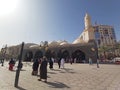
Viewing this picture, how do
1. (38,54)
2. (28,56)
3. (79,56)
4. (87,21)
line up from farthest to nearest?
(28,56) < (38,54) < (87,21) < (79,56)

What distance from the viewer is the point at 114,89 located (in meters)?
6.04

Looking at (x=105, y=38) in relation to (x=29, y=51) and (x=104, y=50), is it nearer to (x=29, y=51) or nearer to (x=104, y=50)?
(x=104, y=50)

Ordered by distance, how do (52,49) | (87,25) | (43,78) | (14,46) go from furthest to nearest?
(14,46)
(87,25)
(52,49)
(43,78)

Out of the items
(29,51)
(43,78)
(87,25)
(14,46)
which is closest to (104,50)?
(87,25)

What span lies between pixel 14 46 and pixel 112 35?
216ft

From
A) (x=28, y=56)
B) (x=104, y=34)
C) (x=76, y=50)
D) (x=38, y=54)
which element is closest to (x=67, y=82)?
(x=76, y=50)

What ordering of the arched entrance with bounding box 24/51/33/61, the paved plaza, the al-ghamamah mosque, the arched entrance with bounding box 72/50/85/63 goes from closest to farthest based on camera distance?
the paved plaza → the al-ghamamah mosque → the arched entrance with bounding box 72/50/85/63 → the arched entrance with bounding box 24/51/33/61

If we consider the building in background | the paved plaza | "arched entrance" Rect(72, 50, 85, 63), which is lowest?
the paved plaza

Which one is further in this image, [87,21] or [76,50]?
[87,21]

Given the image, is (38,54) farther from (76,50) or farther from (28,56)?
(76,50)

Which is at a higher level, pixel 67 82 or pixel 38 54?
pixel 38 54

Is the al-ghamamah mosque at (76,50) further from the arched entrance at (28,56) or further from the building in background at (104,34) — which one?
the building in background at (104,34)

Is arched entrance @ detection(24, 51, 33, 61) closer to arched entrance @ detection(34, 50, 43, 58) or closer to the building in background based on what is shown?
arched entrance @ detection(34, 50, 43, 58)

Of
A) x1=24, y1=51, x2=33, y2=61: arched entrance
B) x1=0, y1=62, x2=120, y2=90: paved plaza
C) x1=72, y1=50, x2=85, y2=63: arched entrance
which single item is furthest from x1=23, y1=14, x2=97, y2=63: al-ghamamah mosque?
x1=0, y1=62, x2=120, y2=90: paved plaza
